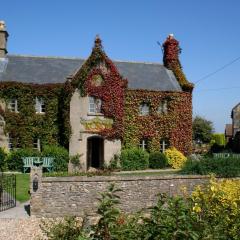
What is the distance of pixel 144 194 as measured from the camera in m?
17.4

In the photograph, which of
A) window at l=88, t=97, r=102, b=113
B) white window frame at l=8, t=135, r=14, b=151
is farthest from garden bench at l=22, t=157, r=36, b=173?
window at l=88, t=97, r=102, b=113

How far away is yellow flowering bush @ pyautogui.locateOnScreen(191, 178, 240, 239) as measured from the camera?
29.5 ft

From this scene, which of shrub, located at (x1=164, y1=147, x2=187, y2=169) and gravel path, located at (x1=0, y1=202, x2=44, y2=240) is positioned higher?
shrub, located at (x1=164, y1=147, x2=187, y2=169)

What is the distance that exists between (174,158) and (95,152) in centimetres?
598

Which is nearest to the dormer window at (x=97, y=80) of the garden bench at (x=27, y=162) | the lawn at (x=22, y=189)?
the garden bench at (x=27, y=162)

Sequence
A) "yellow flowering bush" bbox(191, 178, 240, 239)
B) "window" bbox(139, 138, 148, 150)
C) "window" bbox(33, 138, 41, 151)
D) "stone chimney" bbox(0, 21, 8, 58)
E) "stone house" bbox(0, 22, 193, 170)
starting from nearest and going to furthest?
"yellow flowering bush" bbox(191, 178, 240, 239), "stone house" bbox(0, 22, 193, 170), "window" bbox(33, 138, 41, 151), "window" bbox(139, 138, 148, 150), "stone chimney" bbox(0, 21, 8, 58)

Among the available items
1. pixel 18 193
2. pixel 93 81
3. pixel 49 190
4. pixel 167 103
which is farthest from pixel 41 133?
pixel 49 190

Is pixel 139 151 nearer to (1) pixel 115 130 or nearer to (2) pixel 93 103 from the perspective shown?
(1) pixel 115 130

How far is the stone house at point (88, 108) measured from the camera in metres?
31.8

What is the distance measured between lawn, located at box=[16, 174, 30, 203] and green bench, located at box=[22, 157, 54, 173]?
2700mm

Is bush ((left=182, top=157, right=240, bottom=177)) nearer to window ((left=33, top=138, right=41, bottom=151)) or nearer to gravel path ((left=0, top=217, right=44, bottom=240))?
gravel path ((left=0, top=217, right=44, bottom=240))

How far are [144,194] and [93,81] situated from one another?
52.6 ft

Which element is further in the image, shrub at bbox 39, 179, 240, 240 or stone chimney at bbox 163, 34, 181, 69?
stone chimney at bbox 163, 34, 181, 69

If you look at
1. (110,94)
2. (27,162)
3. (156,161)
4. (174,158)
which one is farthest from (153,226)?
(174,158)
